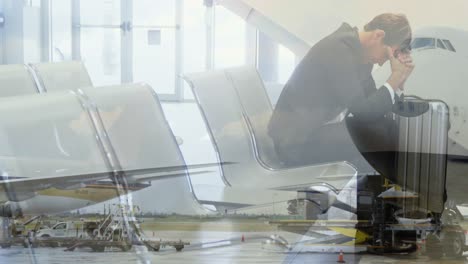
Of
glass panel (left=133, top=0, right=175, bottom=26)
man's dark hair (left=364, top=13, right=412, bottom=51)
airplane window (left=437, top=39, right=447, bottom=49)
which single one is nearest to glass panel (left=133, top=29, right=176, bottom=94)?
glass panel (left=133, top=0, right=175, bottom=26)

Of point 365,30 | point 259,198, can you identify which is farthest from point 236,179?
point 365,30

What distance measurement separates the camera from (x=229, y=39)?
1.36m

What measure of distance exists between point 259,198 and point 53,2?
642 mm

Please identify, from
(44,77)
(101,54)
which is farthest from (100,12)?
(44,77)

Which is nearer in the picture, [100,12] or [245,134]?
[100,12]

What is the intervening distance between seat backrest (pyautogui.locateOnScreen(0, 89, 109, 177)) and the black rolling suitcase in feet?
2.27

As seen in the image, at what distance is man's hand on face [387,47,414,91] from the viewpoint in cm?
139

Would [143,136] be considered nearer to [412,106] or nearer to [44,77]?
[44,77]

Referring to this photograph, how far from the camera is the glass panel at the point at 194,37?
135cm

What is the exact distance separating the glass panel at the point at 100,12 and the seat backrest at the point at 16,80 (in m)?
0.18

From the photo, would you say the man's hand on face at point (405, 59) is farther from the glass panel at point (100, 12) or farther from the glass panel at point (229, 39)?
A: the glass panel at point (100, 12)

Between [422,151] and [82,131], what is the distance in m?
0.80

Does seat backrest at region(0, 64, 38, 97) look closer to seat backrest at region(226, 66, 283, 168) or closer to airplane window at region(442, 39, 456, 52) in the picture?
seat backrest at region(226, 66, 283, 168)

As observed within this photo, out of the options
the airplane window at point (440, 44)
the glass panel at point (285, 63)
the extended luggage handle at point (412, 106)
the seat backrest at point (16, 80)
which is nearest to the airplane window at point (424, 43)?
the airplane window at point (440, 44)
